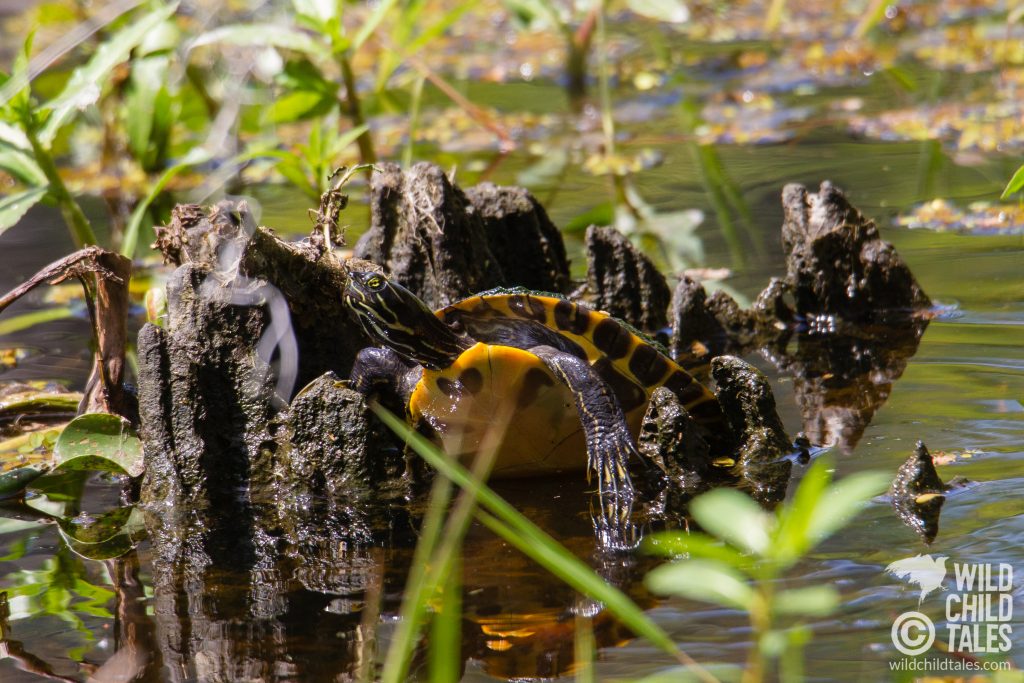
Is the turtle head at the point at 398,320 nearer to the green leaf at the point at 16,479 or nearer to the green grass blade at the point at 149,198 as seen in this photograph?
the green grass blade at the point at 149,198

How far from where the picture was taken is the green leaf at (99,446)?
3.24 metres

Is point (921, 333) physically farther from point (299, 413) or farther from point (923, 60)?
point (923, 60)

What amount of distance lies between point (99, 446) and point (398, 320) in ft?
3.21

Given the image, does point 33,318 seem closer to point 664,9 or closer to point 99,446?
point 99,446

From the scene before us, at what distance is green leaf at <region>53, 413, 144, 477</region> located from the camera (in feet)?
10.6

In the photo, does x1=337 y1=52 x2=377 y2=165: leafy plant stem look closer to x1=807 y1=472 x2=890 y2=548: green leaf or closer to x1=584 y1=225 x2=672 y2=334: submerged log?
x1=584 y1=225 x2=672 y2=334: submerged log

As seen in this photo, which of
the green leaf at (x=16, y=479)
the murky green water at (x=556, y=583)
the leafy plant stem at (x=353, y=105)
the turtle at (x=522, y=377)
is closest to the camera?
the murky green water at (x=556, y=583)

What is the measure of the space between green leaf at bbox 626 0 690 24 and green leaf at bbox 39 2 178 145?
8.30 ft

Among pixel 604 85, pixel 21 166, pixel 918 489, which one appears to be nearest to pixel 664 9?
pixel 604 85

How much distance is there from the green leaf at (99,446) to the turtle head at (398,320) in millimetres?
793

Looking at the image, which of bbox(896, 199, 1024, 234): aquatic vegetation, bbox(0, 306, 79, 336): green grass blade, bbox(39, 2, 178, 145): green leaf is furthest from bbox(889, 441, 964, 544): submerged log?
bbox(0, 306, 79, 336): green grass blade

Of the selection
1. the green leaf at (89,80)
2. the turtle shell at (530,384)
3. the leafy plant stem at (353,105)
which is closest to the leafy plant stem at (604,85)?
the leafy plant stem at (353,105)

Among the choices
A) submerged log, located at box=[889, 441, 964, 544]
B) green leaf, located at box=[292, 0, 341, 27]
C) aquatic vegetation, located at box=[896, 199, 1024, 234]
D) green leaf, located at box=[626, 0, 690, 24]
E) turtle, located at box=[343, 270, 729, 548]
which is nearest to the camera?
submerged log, located at box=[889, 441, 964, 544]

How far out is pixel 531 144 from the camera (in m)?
7.47
